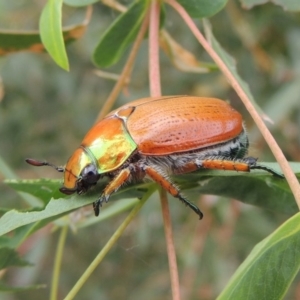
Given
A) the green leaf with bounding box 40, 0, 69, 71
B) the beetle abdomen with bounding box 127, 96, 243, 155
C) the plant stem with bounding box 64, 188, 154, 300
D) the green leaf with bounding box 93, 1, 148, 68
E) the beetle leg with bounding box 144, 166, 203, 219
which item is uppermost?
the green leaf with bounding box 40, 0, 69, 71

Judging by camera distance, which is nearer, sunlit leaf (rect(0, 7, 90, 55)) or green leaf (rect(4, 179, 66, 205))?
green leaf (rect(4, 179, 66, 205))

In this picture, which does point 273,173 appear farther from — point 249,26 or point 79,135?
point 79,135

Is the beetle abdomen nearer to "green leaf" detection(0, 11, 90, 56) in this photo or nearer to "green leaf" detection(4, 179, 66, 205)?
"green leaf" detection(4, 179, 66, 205)

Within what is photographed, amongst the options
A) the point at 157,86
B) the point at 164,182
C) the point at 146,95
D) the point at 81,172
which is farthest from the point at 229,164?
the point at 146,95

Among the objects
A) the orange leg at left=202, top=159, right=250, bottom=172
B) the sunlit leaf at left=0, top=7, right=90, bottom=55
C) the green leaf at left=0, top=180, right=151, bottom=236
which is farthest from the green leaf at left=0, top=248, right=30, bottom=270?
the sunlit leaf at left=0, top=7, right=90, bottom=55

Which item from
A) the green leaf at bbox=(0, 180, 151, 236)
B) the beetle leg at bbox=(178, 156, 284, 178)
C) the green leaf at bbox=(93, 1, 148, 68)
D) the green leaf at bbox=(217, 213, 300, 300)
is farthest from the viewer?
the green leaf at bbox=(93, 1, 148, 68)

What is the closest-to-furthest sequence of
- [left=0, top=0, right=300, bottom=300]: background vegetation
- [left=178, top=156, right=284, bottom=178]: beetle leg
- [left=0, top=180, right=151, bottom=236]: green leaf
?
1. [left=0, top=180, right=151, bottom=236]: green leaf
2. [left=178, top=156, right=284, bottom=178]: beetle leg
3. [left=0, top=0, right=300, bottom=300]: background vegetation

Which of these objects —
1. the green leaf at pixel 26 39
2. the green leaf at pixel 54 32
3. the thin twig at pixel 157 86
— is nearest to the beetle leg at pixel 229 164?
the thin twig at pixel 157 86
